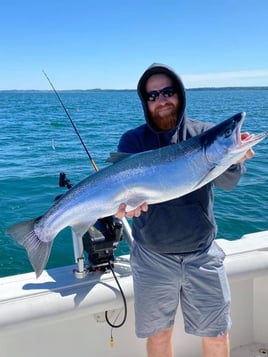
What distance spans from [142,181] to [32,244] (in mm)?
847

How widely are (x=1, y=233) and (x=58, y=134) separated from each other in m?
13.6

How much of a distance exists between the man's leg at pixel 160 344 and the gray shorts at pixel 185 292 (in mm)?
70

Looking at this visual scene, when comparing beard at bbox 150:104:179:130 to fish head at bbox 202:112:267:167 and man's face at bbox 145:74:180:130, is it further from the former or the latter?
fish head at bbox 202:112:267:167

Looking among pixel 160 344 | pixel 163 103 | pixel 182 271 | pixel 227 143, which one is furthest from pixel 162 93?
pixel 160 344

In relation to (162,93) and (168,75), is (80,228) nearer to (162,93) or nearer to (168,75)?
(162,93)

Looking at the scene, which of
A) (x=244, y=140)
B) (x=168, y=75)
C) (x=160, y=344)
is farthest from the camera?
(x=168, y=75)

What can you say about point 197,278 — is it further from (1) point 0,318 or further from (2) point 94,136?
(2) point 94,136

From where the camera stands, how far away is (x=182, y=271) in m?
2.59

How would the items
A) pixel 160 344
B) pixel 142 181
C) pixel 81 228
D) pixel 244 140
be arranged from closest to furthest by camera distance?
pixel 244 140 < pixel 142 181 < pixel 81 228 < pixel 160 344

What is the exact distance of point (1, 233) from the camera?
6.58m

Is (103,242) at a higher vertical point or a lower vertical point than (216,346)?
higher

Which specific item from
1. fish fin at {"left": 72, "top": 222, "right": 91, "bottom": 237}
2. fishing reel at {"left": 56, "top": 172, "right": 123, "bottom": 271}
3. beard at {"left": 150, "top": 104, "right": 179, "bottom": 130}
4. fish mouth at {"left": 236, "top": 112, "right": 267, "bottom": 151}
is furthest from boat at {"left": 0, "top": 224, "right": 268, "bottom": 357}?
fish mouth at {"left": 236, "top": 112, "right": 267, "bottom": 151}

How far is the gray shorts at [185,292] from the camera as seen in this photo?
255 cm

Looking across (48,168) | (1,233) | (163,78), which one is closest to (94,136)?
(48,168)
